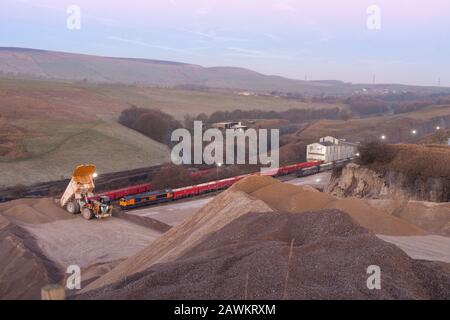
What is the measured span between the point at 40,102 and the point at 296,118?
4571cm

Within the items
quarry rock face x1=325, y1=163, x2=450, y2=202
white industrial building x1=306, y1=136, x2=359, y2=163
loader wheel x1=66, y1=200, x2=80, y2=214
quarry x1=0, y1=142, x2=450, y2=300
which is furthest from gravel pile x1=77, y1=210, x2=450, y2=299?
white industrial building x1=306, y1=136, x2=359, y2=163

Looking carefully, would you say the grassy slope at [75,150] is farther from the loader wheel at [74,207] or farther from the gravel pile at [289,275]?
the gravel pile at [289,275]

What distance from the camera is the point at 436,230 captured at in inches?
862

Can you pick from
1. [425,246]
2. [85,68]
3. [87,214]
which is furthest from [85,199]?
[85,68]

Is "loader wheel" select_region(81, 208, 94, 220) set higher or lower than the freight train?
higher

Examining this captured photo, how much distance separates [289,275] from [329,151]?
4153 cm

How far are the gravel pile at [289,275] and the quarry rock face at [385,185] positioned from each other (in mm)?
18407

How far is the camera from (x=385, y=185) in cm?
3117

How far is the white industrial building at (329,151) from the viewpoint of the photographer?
1948 inches

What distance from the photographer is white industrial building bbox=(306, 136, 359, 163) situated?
162 ft

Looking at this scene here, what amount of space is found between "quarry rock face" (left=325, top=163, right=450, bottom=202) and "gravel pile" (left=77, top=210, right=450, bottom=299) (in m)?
18.4

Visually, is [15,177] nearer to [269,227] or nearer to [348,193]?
[348,193]

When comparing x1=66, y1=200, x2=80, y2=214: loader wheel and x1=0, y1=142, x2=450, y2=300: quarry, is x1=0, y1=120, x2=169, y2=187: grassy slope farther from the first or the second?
x1=0, y1=142, x2=450, y2=300: quarry

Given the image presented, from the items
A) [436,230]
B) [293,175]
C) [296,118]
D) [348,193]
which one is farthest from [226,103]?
[436,230]
